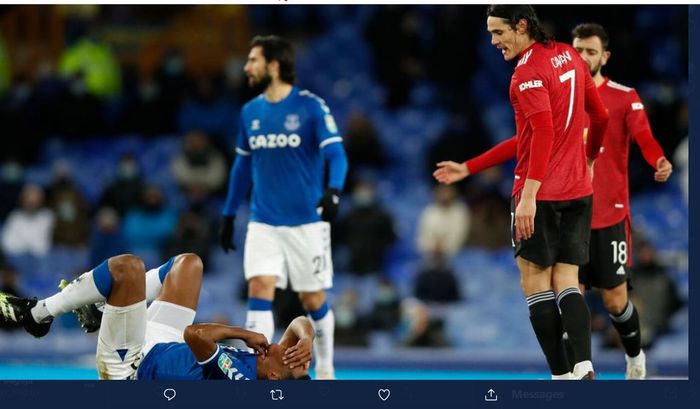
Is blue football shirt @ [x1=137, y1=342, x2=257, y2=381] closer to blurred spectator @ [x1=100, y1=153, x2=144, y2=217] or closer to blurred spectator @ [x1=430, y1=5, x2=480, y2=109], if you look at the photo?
blurred spectator @ [x1=100, y1=153, x2=144, y2=217]

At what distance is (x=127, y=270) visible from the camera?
6.42 meters

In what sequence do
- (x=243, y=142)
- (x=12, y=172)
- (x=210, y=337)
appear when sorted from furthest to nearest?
1. (x=12, y=172)
2. (x=243, y=142)
3. (x=210, y=337)

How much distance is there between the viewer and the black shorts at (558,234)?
667cm

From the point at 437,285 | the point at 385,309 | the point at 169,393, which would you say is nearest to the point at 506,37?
the point at 169,393

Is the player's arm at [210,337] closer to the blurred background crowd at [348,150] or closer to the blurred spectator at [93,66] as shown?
the blurred background crowd at [348,150]

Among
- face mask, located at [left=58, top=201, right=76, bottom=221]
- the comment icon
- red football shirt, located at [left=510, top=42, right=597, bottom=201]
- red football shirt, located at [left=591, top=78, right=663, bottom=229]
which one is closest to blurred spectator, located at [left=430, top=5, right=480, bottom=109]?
face mask, located at [left=58, top=201, right=76, bottom=221]

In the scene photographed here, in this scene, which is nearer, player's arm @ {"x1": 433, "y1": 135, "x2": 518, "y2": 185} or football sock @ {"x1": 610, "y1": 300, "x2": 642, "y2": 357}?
player's arm @ {"x1": 433, "y1": 135, "x2": 518, "y2": 185}

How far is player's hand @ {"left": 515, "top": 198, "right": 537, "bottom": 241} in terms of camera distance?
21.1 ft

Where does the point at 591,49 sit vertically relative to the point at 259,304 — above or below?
above

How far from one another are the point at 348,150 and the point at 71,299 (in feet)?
28.4

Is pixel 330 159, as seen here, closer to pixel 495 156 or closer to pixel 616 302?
pixel 495 156

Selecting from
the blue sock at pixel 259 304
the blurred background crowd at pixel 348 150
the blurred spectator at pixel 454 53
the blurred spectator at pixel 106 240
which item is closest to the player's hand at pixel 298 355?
the blue sock at pixel 259 304

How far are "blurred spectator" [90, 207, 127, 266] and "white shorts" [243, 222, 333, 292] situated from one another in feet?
18.0

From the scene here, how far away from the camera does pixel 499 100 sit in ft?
53.0
